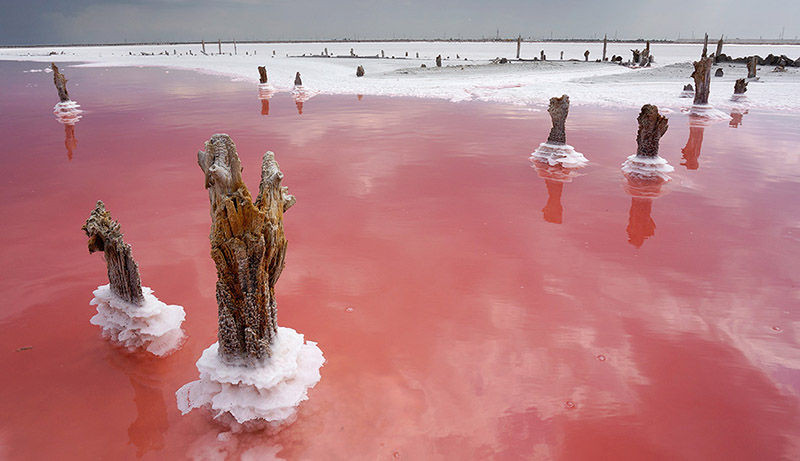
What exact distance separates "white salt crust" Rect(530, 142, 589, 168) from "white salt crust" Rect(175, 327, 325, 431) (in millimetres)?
9278

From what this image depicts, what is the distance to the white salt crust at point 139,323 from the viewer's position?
4.68 m

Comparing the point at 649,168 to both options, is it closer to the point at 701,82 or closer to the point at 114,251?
the point at 114,251

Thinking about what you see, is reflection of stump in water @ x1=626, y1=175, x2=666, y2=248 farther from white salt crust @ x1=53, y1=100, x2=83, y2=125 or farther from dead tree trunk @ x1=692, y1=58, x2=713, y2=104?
white salt crust @ x1=53, y1=100, x2=83, y2=125

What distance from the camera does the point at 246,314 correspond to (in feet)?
12.5

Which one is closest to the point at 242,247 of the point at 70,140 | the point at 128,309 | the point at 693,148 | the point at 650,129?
the point at 128,309

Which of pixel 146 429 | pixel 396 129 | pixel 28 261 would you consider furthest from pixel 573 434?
pixel 396 129

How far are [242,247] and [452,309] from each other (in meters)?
2.90

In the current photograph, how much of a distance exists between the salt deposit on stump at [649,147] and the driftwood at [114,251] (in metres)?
10.3

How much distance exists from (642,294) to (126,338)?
6.18 meters

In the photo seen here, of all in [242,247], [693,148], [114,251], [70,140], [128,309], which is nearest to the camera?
[242,247]

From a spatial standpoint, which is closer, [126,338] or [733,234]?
[126,338]

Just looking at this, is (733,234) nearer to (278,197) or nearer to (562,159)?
(562,159)

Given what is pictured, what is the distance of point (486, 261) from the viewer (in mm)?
6711

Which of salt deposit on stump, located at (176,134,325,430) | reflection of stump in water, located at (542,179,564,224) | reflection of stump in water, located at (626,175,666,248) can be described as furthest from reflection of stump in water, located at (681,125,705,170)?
salt deposit on stump, located at (176,134,325,430)
